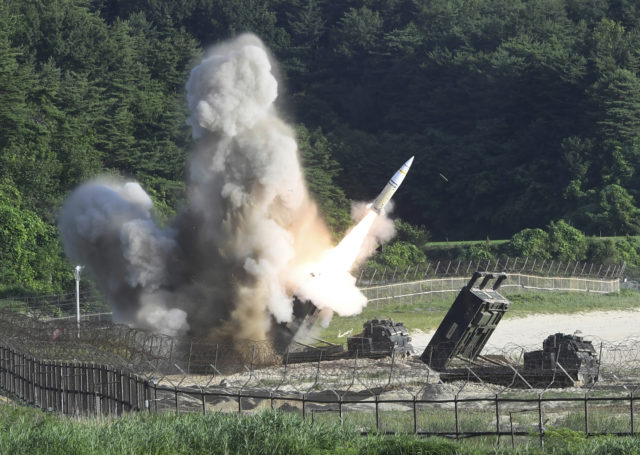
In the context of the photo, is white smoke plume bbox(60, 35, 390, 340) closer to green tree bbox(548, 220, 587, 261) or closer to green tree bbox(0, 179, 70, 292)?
green tree bbox(0, 179, 70, 292)

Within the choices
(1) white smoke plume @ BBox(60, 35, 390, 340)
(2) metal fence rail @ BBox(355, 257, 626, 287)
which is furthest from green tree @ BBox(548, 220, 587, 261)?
(1) white smoke plume @ BBox(60, 35, 390, 340)

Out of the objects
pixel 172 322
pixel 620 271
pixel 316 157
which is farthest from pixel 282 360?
pixel 316 157

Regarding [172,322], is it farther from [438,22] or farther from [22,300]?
[438,22]

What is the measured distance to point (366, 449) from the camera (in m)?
27.3

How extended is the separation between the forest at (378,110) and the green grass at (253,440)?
140ft

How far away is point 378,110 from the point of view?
124 metres

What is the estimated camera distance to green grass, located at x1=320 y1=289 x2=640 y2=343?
59.2 metres

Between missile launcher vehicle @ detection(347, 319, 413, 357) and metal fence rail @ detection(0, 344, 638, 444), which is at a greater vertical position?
missile launcher vehicle @ detection(347, 319, 413, 357)

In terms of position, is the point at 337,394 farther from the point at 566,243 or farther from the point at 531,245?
the point at 566,243

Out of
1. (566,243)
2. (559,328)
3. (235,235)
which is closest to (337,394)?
(235,235)

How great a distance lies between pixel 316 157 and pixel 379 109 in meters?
22.7

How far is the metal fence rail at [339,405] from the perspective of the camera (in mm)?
29312

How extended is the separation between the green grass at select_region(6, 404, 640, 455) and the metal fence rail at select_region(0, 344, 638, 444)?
705 mm

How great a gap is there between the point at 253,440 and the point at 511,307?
38.9 meters
